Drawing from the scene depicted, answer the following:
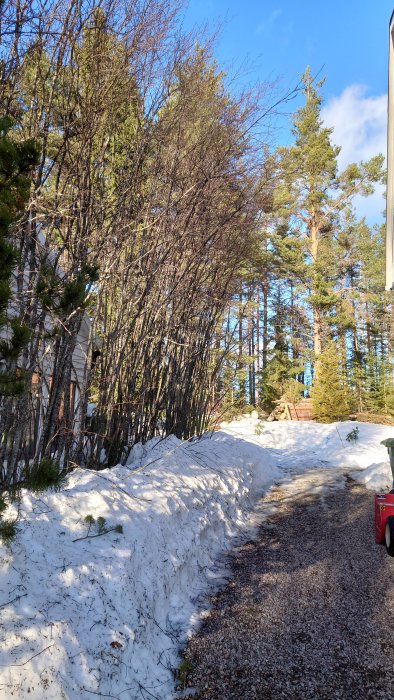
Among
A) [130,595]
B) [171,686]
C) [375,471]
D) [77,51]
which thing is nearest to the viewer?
[171,686]

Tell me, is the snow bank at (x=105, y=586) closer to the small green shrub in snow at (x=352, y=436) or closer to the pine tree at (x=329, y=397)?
the small green shrub in snow at (x=352, y=436)

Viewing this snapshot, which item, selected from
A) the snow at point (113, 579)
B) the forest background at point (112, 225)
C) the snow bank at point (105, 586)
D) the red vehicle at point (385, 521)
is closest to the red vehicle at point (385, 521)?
the red vehicle at point (385, 521)

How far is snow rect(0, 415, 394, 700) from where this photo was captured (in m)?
2.25

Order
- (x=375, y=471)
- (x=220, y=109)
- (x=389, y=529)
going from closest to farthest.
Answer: (x=389, y=529)
(x=220, y=109)
(x=375, y=471)

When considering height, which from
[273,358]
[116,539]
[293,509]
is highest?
[273,358]

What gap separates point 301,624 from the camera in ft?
10.5

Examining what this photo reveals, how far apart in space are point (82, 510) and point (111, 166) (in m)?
3.31

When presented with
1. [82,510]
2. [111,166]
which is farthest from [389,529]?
[111,166]

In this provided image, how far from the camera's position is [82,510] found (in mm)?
3316

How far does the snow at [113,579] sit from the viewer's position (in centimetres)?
225

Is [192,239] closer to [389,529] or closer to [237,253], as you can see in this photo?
[237,253]

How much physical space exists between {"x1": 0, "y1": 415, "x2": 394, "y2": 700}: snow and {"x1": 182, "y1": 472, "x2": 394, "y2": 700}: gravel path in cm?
21

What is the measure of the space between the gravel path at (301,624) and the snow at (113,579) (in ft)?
0.68

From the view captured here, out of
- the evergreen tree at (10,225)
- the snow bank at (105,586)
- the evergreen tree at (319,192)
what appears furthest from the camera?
the evergreen tree at (319,192)
